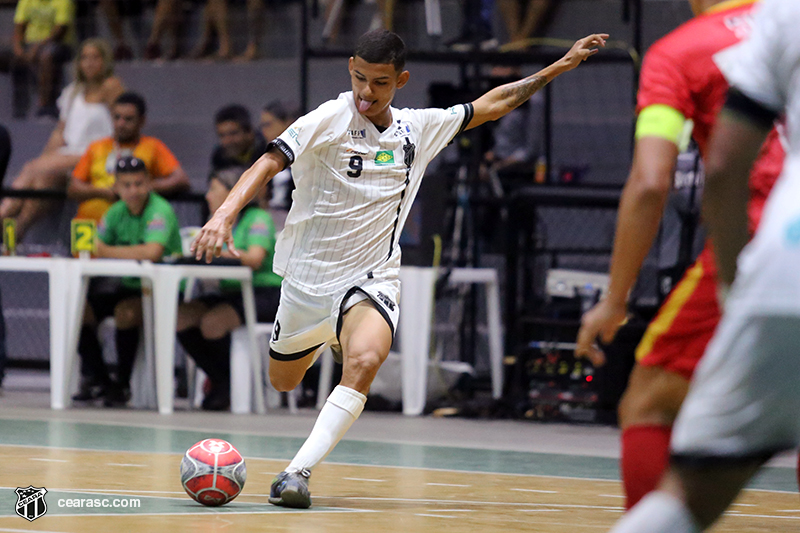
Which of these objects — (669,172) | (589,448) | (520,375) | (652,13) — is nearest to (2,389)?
(520,375)

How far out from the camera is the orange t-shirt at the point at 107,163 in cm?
1027

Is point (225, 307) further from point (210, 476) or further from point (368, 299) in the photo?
point (210, 476)

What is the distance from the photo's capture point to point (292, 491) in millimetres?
4820

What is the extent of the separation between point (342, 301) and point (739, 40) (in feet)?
9.19

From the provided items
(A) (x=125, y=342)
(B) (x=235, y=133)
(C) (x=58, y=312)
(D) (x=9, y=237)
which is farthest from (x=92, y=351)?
(B) (x=235, y=133)

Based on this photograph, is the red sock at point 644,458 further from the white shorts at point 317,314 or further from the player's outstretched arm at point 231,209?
the white shorts at point 317,314

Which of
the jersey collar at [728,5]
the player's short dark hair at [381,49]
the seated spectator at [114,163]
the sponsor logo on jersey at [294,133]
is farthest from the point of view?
the seated spectator at [114,163]

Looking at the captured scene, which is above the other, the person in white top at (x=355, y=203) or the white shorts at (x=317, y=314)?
the person in white top at (x=355, y=203)

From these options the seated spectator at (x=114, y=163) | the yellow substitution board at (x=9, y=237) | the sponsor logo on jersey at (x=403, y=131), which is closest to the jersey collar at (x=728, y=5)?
the sponsor logo on jersey at (x=403, y=131)

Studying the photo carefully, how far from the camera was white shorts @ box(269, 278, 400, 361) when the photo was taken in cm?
543

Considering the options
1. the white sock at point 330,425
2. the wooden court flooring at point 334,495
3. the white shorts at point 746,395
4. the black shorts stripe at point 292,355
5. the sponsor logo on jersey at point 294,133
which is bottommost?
the wooden court flooring at point 334,495

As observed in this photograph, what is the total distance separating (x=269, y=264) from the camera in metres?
9.48

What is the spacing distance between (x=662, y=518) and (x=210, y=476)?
2.81 metres

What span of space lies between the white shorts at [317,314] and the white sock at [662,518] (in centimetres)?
307
